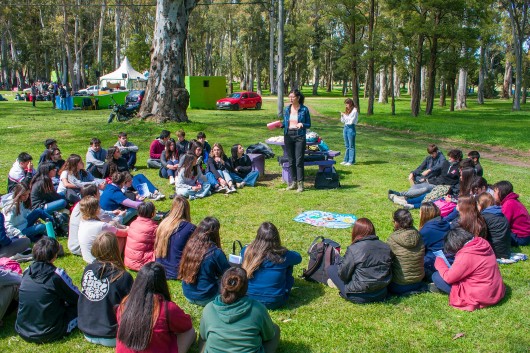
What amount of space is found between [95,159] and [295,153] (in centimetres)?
421

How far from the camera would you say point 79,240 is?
607 cm

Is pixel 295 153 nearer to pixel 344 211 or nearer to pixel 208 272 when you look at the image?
pixel 344 211

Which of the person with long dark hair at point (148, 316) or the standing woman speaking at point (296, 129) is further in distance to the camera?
the standing woman speaking at point (296, 129)

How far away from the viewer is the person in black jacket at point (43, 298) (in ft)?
14.1

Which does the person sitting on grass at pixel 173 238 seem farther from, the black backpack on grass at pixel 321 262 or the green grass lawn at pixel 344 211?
the black backpack on grass at pixel 321 262

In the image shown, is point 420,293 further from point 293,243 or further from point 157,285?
point 157,285

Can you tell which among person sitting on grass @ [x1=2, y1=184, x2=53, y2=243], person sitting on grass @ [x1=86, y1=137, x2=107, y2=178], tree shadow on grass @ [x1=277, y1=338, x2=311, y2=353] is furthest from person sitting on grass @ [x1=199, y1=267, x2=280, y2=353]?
person sitting on grass @ [x1=86, y1=137, x2=107, y2=178]

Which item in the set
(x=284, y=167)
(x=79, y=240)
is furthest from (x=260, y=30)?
(x=79, y=240)

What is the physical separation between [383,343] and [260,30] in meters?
61.5

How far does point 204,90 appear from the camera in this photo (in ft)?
115

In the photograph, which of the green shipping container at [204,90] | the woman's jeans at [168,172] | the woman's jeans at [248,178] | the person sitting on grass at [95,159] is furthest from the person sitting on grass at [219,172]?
the green shipping container at [204,90]

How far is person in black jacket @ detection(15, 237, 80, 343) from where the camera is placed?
4.29 metres

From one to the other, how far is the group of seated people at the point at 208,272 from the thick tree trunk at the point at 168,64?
45.3ft

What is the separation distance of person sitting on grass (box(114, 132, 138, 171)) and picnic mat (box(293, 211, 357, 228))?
17.1 feet
